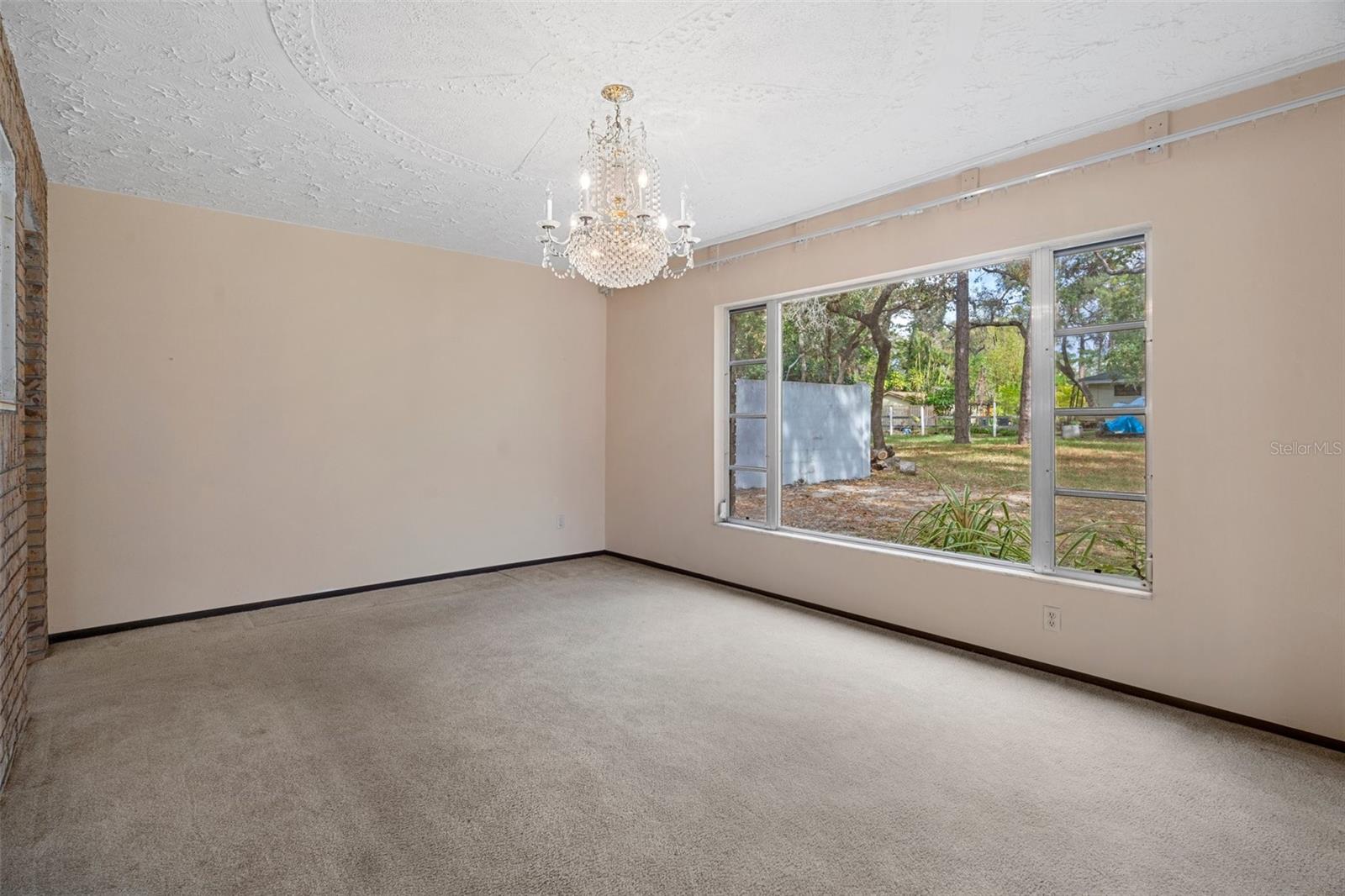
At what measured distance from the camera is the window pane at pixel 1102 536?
10.1 feet

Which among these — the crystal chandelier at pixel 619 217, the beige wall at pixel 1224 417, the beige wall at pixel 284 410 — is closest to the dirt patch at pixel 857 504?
the beige wall at pixel 1224 417

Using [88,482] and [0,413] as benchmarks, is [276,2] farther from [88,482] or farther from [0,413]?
[88,482]

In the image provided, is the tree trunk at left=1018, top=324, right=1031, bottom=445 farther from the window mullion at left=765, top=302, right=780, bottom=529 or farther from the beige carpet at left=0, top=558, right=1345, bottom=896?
the window mullion at left=765, top=302, right=780, bottom=529

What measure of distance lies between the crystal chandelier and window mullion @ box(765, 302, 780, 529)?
6.81 ft

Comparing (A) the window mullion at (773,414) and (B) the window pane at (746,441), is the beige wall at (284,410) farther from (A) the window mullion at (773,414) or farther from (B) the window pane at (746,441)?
(A) the window mullion at (773,414)

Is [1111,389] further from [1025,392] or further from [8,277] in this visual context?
[8,277]

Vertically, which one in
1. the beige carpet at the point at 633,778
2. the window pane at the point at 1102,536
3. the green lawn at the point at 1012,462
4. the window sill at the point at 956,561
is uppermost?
the green lawn at the point at 1012,462

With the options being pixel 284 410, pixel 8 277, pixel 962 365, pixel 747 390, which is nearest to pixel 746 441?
pixel 747 390

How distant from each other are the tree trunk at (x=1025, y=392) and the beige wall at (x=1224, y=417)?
50cm

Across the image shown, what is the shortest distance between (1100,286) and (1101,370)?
407 mm

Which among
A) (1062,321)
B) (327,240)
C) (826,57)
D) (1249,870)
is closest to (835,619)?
(1062,321)

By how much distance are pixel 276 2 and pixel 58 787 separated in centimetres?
268

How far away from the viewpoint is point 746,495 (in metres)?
5.02

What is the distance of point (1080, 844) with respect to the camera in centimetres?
192
